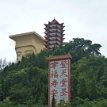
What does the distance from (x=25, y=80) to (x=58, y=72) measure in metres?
17.8

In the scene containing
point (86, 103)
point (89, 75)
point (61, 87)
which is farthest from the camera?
point (89, 75)

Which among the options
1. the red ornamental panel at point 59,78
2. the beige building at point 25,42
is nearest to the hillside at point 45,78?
the red ornamental panel at point 59,78

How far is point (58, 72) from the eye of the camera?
30.8 metres

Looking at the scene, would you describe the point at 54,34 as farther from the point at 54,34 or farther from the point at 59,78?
the point at 59,78

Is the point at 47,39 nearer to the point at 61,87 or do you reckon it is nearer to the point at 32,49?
the point at 32,49

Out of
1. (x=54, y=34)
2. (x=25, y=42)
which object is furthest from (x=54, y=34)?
(x=25, y=42)

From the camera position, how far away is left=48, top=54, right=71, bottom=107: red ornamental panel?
30.1 meters

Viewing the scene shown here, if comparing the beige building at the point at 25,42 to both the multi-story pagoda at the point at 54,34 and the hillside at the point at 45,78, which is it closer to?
the multi-story pagoda at the point at 54,34

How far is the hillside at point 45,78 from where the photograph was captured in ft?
127

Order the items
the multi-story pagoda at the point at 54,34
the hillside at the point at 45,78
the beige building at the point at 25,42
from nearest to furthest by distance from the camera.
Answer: the hillside at the point at 45,78
the beige building at the point at 25,42
the multi-story pagoda at the point at 54,34

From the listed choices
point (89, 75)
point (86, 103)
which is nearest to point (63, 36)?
point (89, 75)

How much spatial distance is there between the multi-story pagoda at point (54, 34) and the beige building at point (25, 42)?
1.54 meters

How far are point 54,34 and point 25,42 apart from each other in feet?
13.7

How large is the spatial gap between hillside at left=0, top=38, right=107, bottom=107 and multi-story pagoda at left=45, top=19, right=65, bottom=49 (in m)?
4.78
